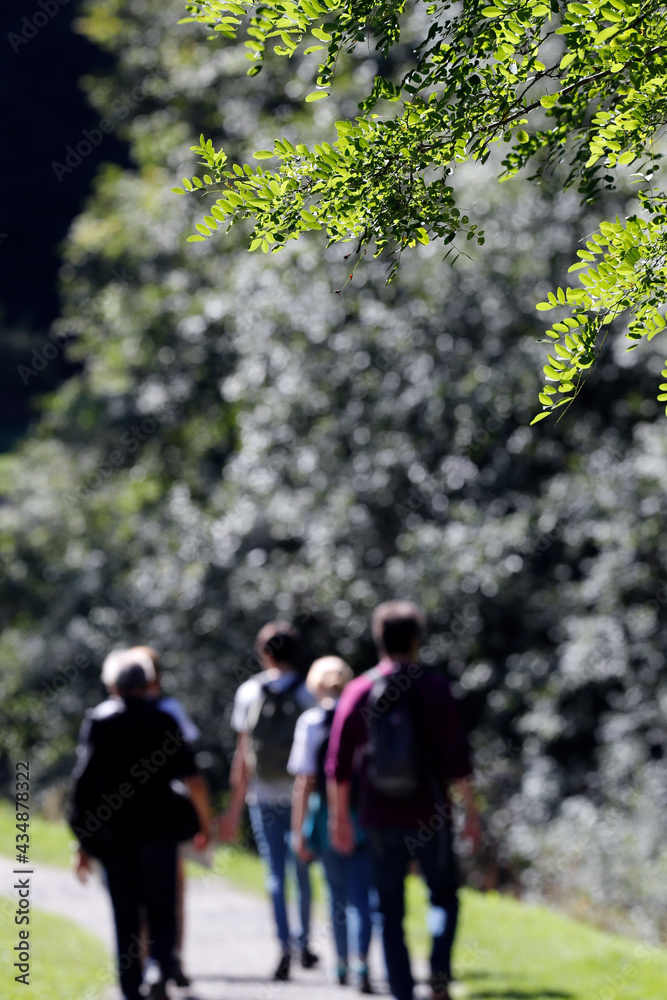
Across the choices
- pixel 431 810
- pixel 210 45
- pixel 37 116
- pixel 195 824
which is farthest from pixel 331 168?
pixel 37 116

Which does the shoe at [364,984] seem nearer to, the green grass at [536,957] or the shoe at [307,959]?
the green grass at [536,957]

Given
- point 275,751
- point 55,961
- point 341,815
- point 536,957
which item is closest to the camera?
point 341,815

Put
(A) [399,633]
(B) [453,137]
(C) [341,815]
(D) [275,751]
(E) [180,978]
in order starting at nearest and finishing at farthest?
(B) [453,137], (A) [399,633], (C) [341,815], (E) [180,978], (D) [275,751]

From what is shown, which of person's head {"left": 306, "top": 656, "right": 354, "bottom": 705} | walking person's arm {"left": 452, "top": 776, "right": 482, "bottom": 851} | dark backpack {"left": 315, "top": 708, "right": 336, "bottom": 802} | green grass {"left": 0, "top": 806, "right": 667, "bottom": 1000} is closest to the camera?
walking person's arm {"left": 452, "top": 776, "right": 482, "bottom": 851}

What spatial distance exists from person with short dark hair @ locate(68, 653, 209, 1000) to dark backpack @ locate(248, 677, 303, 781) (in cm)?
133

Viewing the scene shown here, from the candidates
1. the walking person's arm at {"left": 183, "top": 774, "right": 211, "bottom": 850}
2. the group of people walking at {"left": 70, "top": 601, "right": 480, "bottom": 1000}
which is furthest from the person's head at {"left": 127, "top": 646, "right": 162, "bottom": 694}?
the walking person's arm at {"left": 183, "top": 774, "right": 211, "bottom": 850}

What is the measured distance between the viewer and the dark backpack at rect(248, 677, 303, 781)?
6434 mm

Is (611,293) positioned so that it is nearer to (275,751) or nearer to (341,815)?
(341,815)

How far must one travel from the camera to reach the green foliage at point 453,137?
8.17 feet

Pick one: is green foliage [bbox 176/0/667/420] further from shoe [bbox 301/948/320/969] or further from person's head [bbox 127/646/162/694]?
shoe [bbox 301/948/320/969]

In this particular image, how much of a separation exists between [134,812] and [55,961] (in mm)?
3143

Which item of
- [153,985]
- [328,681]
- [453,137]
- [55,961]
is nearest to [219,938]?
[55,961]

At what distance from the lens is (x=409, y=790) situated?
4.82 m

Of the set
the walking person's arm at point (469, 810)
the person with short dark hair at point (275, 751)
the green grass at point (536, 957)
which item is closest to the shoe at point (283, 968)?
the person with short dark hair at point (275, 751)
